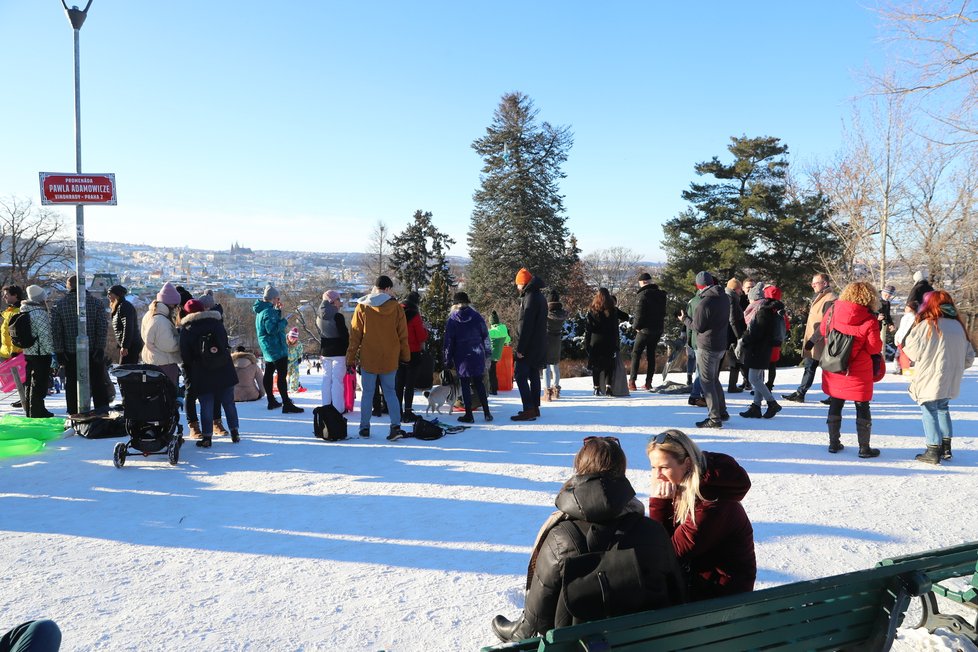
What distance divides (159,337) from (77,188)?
6.54 feet

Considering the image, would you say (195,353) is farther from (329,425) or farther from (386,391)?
(386,391)

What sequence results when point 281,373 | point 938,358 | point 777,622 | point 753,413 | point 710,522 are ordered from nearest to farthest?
1. point 777,622
2. point 710,522
3. point 938,358
4. point 753,413
5. point 281,373

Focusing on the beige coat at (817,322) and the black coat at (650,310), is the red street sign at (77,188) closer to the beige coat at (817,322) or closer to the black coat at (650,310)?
the black coat at (650,310)

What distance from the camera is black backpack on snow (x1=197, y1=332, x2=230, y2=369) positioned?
6.79 meters

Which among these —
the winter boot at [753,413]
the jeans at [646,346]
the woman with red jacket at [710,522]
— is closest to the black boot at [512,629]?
the woman with red jacket at [710,522]

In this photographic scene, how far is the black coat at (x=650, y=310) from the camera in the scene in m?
10.1

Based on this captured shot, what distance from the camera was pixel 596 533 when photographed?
2.20 m

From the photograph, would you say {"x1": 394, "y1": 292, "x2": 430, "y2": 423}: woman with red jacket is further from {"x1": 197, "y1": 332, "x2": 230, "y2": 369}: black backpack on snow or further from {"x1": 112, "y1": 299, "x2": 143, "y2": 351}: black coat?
{"x1": 112, "y1": 299, "x2": 143, "y2": 351}: black coat

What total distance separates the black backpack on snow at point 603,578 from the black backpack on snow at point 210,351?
566 centimetres

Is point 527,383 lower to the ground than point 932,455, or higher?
higher

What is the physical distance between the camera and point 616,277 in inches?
2869

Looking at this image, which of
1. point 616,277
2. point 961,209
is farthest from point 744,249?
point 616,277

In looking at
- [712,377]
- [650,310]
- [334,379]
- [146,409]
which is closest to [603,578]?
[146,409]

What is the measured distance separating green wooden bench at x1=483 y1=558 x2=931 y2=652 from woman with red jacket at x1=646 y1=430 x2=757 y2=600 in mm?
251
